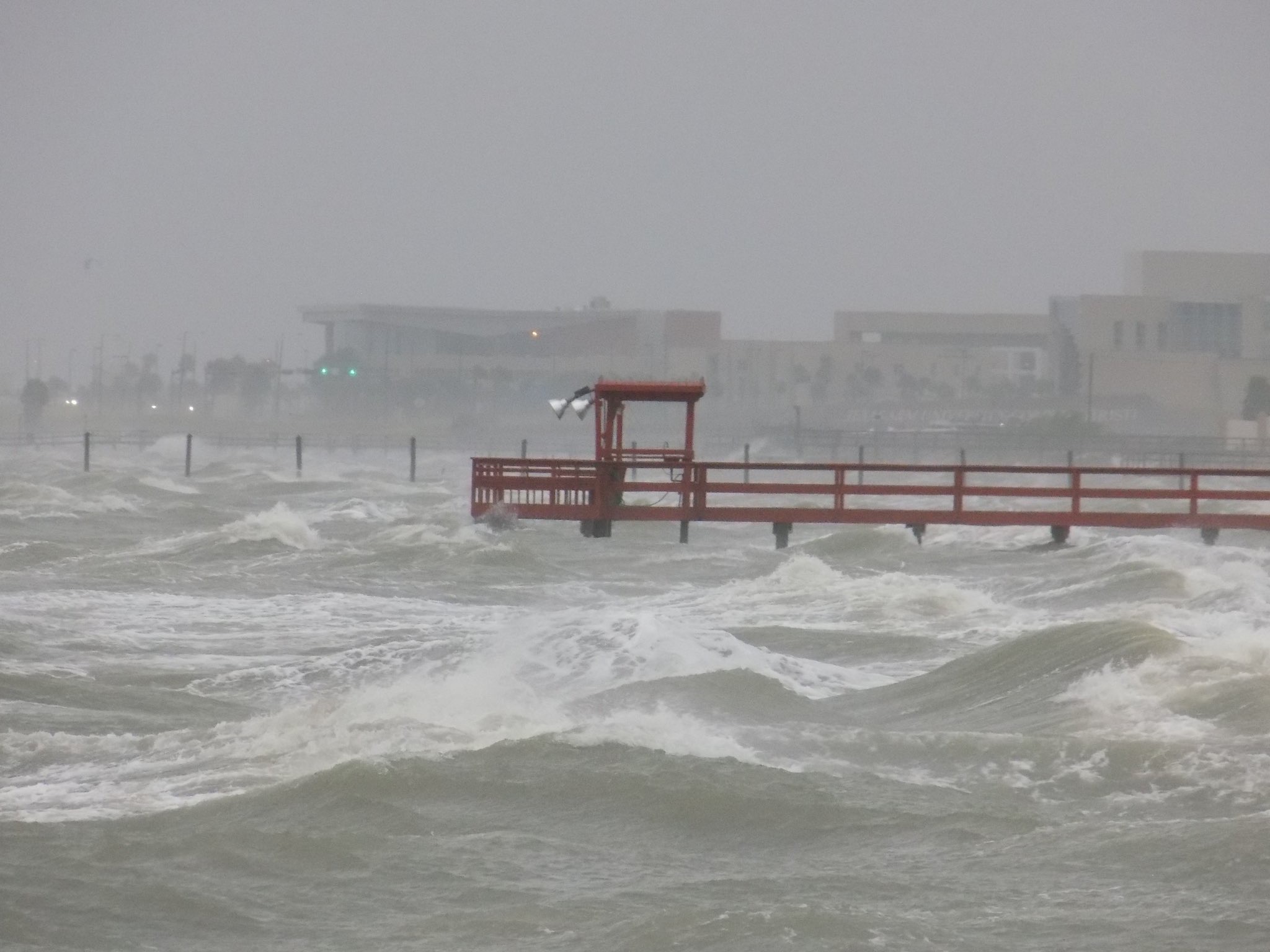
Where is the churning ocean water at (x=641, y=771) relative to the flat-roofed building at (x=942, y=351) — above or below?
below

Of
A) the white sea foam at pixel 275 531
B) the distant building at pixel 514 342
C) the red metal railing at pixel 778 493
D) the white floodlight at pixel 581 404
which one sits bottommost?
the white sea foam at pixel 275 531

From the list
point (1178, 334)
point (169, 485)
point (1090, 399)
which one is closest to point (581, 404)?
point (169, 485)

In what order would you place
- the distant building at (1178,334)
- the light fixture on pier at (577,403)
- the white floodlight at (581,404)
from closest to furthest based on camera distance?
the light fixture on pier at (577,403), the white floodlight at (581,404), the distant building at (1178,334)

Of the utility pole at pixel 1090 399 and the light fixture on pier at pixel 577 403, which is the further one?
the utility pole at pixel 1090 399

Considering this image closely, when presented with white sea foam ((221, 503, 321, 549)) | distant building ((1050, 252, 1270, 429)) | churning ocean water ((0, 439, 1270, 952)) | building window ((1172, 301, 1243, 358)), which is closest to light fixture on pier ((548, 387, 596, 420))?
churning ocean water ((0, 439, 1270, 952))

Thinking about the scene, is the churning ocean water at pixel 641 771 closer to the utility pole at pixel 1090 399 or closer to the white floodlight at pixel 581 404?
the white floodlight at pixel 581 404

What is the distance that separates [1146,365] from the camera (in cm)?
11725

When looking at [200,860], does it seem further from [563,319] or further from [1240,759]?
[563,319]

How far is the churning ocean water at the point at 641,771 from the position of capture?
10461mm

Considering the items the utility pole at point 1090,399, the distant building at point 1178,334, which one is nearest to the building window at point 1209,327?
the distant building at point 1178,334

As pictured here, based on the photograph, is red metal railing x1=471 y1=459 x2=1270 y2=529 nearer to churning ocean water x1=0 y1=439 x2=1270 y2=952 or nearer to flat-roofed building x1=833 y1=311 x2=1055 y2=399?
churning ocean water x1=0 y1=439 x2=1270 y2=952

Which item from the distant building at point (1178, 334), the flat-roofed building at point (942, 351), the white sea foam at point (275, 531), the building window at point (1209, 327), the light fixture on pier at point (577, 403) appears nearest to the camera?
the light fixture on pier at point (577, 403)

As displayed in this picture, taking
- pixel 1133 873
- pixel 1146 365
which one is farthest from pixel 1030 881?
pixel 1146 365

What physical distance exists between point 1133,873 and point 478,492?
51.6 ft
